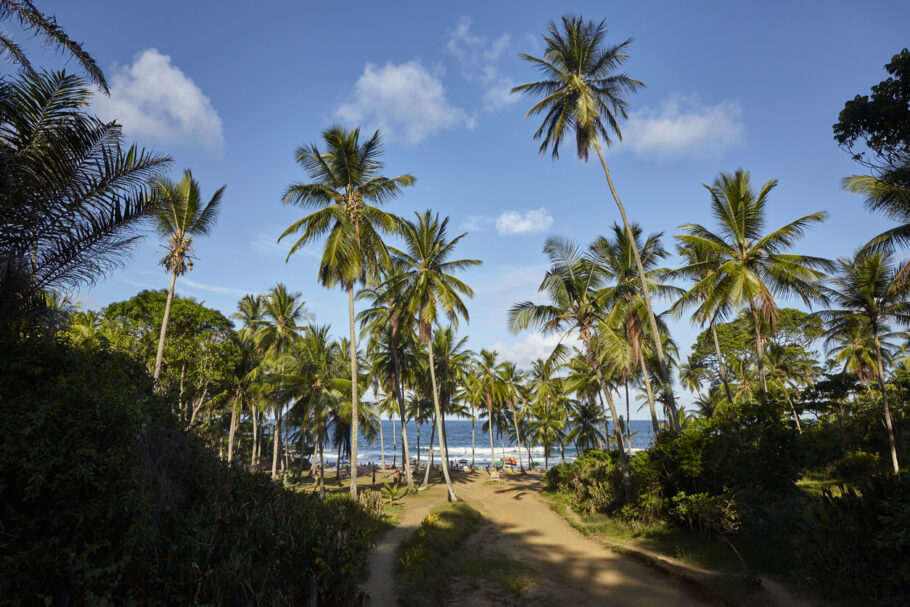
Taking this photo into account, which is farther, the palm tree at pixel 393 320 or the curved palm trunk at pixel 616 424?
the palm tree at pixel 393 320

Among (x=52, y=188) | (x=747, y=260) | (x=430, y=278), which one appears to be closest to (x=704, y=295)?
(x=747, y=260)

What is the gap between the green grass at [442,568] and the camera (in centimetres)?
909

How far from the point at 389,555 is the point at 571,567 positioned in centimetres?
489

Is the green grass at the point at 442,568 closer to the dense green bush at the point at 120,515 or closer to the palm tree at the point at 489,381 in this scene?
the dense green bush at the point at 120,515

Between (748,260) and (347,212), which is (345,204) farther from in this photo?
(748,260)

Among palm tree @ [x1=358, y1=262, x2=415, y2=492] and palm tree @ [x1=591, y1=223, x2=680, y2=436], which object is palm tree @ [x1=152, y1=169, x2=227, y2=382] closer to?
palm tree @ [x1=358, y1=262, x2=415, y2=492]

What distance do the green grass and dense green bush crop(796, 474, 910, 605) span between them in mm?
5723

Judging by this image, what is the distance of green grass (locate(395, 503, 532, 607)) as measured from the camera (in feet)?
29.8

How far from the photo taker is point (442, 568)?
10.7 metres

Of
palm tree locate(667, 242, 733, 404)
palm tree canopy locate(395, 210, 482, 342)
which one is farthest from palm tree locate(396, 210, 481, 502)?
palm tree locate(667, 242, 733, 404)

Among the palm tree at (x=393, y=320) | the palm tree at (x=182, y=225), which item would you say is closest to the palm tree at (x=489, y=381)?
the palm tree at (x=393, y=320)

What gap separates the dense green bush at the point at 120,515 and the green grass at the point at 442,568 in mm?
2275

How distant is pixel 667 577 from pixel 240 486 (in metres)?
9.28

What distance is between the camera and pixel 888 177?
1037 cm
